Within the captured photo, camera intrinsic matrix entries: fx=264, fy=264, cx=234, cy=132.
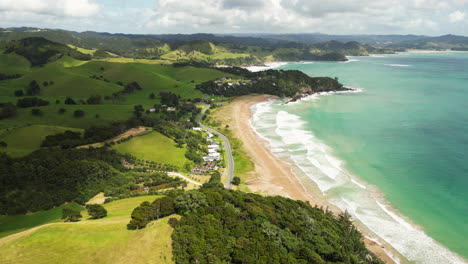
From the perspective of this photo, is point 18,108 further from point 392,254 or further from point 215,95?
point 392,254

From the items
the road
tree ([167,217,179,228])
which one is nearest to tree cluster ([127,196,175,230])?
tree ([167,217,179,228])

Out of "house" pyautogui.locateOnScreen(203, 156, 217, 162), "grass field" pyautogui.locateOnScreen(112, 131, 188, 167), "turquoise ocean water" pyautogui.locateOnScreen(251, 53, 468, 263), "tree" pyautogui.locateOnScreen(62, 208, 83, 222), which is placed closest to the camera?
"tree" pyautogui.locateOnScreen(62, 208, 83, 222)

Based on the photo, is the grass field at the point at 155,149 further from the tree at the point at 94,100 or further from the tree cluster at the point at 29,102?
the tree cluster at the point at 29,102

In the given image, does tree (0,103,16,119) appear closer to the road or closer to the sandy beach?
the road

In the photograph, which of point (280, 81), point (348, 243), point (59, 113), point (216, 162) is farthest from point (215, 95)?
point (348, 243)

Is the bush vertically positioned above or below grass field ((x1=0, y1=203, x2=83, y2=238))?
below

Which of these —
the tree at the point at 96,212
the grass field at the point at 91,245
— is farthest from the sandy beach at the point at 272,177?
the grass field at the point at 91,245
